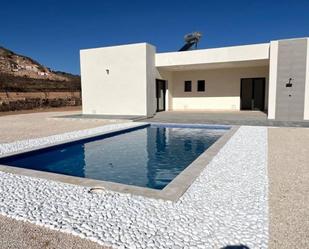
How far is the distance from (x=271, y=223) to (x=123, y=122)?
11.0 m

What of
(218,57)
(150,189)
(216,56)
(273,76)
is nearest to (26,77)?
(216,56)

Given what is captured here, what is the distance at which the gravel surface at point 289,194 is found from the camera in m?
2.71

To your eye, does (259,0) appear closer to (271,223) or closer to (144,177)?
(144,177)

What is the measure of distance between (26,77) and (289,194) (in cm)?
3494

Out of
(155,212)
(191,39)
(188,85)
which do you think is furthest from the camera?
(191,39)

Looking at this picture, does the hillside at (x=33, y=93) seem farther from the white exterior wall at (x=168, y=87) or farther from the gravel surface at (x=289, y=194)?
Result: the gravel surface at (x=289, y=194)

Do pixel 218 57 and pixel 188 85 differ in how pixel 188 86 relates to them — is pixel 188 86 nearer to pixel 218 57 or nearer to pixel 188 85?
pixel 188 85

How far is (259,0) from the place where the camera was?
1614 centimetres

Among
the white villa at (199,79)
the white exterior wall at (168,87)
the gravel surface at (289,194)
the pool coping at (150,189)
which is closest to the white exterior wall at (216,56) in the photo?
the white villa at (199,79)

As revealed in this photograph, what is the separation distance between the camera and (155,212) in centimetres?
326

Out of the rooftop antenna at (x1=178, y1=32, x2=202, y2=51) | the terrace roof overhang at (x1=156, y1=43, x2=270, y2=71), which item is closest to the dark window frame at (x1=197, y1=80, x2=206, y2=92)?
the terrace roof overhang at (x1=156, y1=43, x2=270, y2=71)

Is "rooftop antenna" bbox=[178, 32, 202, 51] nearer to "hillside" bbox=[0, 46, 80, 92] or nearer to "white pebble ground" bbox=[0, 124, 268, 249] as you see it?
"hillside" bbox=[0, 46, 80, 92]

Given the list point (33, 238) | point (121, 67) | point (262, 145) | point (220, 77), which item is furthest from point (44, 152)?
point (220, 77)

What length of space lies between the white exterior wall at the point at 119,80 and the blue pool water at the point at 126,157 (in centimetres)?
579
